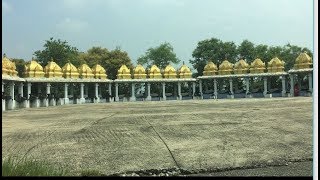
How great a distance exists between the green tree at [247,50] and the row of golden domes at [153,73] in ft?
34.2

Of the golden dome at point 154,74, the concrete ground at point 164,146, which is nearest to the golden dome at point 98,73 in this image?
the golden dome at point 154,74

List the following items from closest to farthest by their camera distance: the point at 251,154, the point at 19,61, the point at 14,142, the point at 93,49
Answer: the point at 251,154 < the point at 14,142 < the point at 19,61 < the point at 93,49

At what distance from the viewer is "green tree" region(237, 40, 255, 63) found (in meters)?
48.7

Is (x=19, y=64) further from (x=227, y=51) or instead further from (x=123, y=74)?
(x=227, y=51)

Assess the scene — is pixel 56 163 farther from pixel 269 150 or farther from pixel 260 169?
pixel 269 150

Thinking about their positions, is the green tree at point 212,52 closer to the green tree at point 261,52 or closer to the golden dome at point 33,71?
the green tree at point 261,52

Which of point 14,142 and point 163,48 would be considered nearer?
point 14,142

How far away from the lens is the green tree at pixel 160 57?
188ft

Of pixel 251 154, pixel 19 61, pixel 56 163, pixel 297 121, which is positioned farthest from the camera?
pixel 19 61

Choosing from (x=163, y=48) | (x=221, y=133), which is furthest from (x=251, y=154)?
(x=163, y=48)

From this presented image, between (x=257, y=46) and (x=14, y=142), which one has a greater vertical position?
(x=257, y=46)

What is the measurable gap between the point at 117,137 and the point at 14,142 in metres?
1.68

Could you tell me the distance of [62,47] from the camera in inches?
1812

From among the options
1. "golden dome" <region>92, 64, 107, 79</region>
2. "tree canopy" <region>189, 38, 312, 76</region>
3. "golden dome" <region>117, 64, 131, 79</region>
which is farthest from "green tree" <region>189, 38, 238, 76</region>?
"golden dome" <region>92, 64, 107, 79</region>
